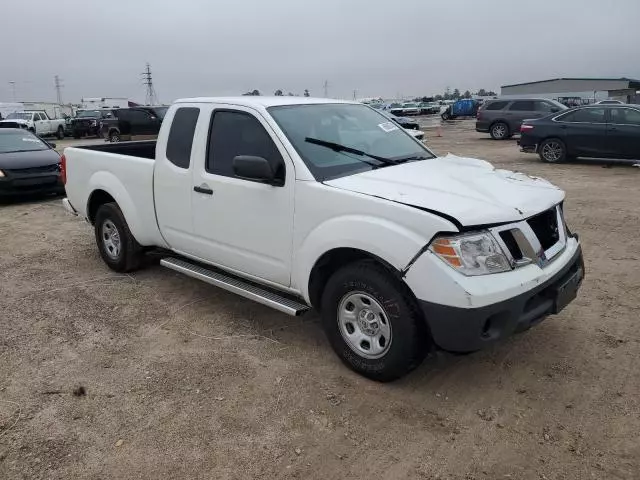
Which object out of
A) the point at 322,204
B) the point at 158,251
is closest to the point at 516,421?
the point at 322,204

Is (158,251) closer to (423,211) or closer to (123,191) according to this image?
(123,191)

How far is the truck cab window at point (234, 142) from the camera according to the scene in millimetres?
3943

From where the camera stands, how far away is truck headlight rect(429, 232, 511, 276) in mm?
2994

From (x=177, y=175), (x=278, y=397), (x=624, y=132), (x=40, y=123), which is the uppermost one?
(x=177, y=175)

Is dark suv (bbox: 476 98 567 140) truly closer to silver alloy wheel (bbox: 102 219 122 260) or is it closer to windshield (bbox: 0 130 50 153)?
windshield (bbox: 0 130 50 153)

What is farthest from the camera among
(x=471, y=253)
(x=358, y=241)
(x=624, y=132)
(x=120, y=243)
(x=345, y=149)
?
(x=624, y=132)

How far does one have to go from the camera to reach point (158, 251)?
5.59 m

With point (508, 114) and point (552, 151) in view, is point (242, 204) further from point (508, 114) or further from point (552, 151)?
point (508, 114)

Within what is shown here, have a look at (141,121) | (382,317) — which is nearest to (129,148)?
(382,317)

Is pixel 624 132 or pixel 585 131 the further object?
pixel 585 131

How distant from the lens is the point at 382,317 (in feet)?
10.9

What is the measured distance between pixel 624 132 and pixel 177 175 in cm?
1179

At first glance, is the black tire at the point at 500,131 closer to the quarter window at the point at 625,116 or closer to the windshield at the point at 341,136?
the quarter window at the point at 625,116

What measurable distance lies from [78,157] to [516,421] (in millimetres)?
5160
